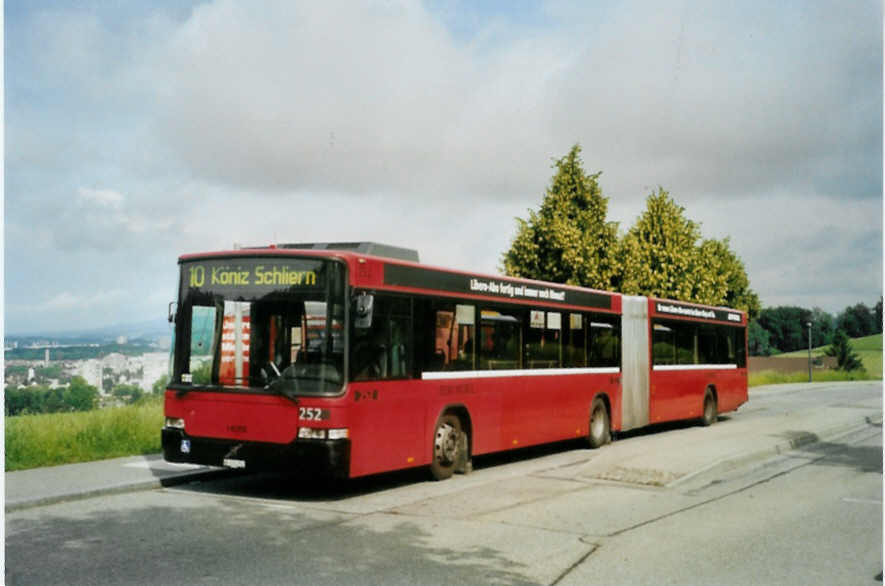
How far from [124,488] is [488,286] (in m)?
5.73

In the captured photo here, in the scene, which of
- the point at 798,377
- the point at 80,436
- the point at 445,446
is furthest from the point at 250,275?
the point at 798,377

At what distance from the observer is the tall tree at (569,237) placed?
31562 millimetres

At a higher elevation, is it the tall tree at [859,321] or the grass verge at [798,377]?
the tall tree at [859,321]

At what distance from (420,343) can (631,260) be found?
22952 millimetres

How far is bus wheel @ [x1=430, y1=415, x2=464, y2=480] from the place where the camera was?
1237 cm

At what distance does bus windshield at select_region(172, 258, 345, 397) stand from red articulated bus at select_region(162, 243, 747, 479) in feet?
0.05

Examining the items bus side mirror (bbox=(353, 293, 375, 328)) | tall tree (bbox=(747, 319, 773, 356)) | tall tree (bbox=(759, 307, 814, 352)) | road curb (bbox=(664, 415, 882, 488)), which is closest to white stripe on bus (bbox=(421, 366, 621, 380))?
bus side mirror (bbox=(353, 293, 375, 328))

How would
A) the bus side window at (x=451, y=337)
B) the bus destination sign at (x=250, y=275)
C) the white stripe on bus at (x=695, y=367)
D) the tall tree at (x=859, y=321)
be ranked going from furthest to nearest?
1. the tall tree at (x=859, y=321)
2. the white stripe on bus at (x=695, y=367)
3. the bus side window at (x=451, y=337)
4. the bus destination sign at (x=250, y=275)

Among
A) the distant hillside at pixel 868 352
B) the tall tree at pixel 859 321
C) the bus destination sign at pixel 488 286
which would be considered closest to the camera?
the bus destination sign at pixel 488 286

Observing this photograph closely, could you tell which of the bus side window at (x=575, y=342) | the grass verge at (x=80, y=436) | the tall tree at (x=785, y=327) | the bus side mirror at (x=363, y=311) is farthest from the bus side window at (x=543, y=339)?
the tall tree at (x=785, y=327)

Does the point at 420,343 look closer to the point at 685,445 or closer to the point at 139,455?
the point at 139,455

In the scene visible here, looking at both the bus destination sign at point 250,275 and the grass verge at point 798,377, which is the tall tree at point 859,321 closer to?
the grass verge at point 798,377

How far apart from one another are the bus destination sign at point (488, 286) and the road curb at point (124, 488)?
362 centimetres

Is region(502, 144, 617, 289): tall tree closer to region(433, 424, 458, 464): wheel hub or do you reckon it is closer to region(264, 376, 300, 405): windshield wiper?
region(433, 424, 458, 464): wheel hub
